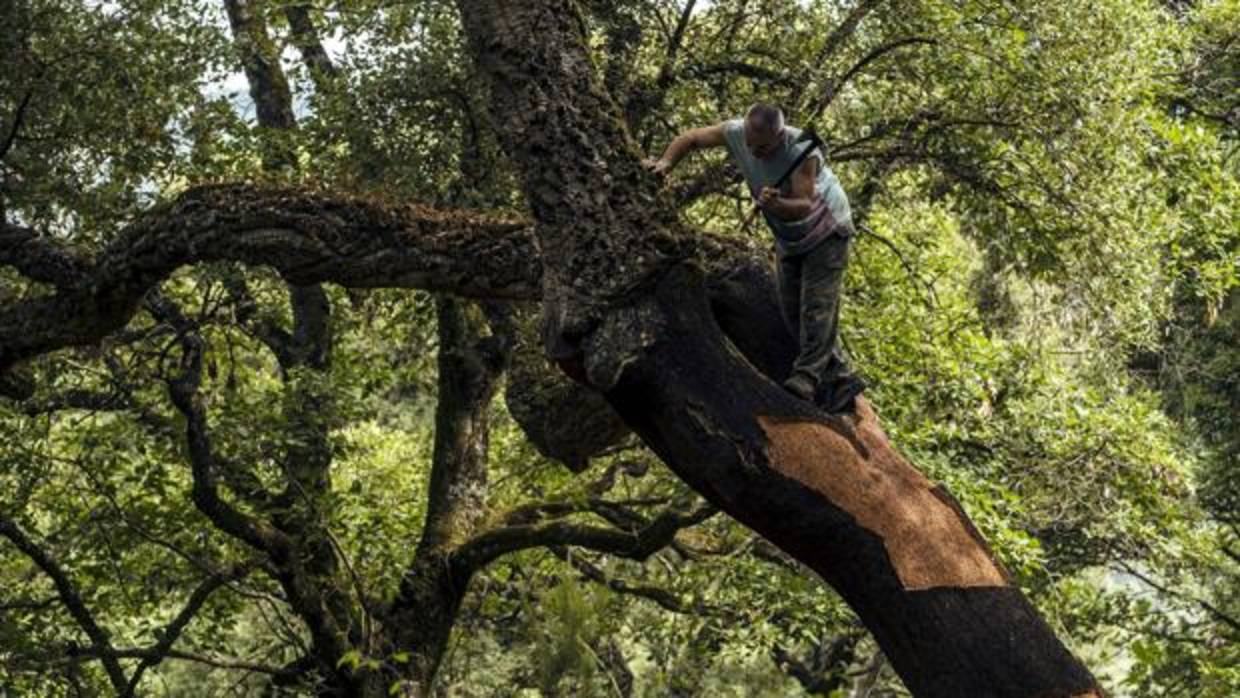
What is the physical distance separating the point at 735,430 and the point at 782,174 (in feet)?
3.50

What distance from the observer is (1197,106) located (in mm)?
18078

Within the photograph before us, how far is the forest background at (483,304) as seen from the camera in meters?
11.0

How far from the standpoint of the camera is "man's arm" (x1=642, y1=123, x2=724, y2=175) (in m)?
6.52

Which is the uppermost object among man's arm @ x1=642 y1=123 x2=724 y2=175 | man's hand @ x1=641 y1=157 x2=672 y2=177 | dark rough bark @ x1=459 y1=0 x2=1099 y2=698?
man's arm @ x1=642 y1=123 x2=724 y2=175

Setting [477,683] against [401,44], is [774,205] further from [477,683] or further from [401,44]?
[477,683]

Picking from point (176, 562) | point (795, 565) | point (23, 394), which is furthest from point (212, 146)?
point (795, 565)

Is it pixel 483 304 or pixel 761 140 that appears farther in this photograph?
pixel 483 304

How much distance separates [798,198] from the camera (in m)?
6.27

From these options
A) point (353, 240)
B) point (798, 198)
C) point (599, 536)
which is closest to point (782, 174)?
point (798, 198)

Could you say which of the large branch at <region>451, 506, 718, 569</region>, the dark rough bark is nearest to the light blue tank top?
the dark rough bark

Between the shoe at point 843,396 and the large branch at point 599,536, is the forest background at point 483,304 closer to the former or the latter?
the large branch at point 599,536

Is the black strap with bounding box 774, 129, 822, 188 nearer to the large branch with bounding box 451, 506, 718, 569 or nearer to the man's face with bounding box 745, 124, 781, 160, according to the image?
the man's face with bounding box 745, 124, 781, 160

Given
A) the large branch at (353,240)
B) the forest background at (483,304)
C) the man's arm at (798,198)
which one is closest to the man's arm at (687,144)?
the man's arm at (798,198)

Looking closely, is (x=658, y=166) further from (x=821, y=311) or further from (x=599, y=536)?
(x=599, y=536)
